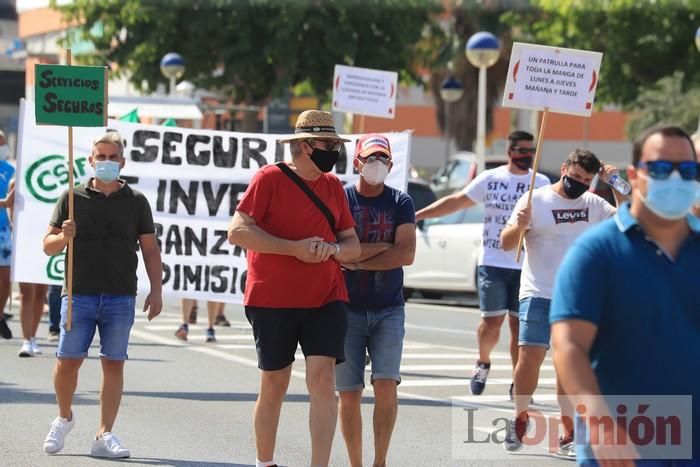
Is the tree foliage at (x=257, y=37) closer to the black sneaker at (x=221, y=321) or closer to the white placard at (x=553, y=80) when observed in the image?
the black sneaker at (x=221, y=321)

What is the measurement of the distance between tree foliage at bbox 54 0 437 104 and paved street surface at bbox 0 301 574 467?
22542mm

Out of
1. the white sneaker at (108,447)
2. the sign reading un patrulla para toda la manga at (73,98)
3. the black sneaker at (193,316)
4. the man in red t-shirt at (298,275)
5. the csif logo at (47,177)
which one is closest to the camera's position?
the man in red t-shirt at (298,275)

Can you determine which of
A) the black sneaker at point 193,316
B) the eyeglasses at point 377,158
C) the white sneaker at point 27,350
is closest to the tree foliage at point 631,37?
the black sneaker at point 193,316

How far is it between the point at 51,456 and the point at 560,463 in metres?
2.96

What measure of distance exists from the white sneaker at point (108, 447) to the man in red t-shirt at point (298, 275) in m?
1.39

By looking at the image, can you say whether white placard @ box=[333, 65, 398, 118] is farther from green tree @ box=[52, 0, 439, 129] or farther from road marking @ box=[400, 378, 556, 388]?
green tree @ box=[52, 0, 439, 129]

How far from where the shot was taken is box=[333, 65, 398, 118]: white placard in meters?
17.3

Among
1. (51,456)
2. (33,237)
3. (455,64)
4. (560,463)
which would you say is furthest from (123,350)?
(455,64)

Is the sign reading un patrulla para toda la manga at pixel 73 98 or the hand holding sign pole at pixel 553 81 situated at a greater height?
the hand holding sign pole at pixel 553 81

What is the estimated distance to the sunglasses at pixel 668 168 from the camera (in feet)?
15.1

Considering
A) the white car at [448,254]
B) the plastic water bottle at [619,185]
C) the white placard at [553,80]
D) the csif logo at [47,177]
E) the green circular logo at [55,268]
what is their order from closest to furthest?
the plastic water bottle at [619,185] → the white placard at [553,80] → the green circular logo at [55,268] → the csif logo at [47,177] → the white car at [448,254]

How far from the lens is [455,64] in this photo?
163 ft

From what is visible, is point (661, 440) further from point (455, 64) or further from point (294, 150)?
point (455, 64)
